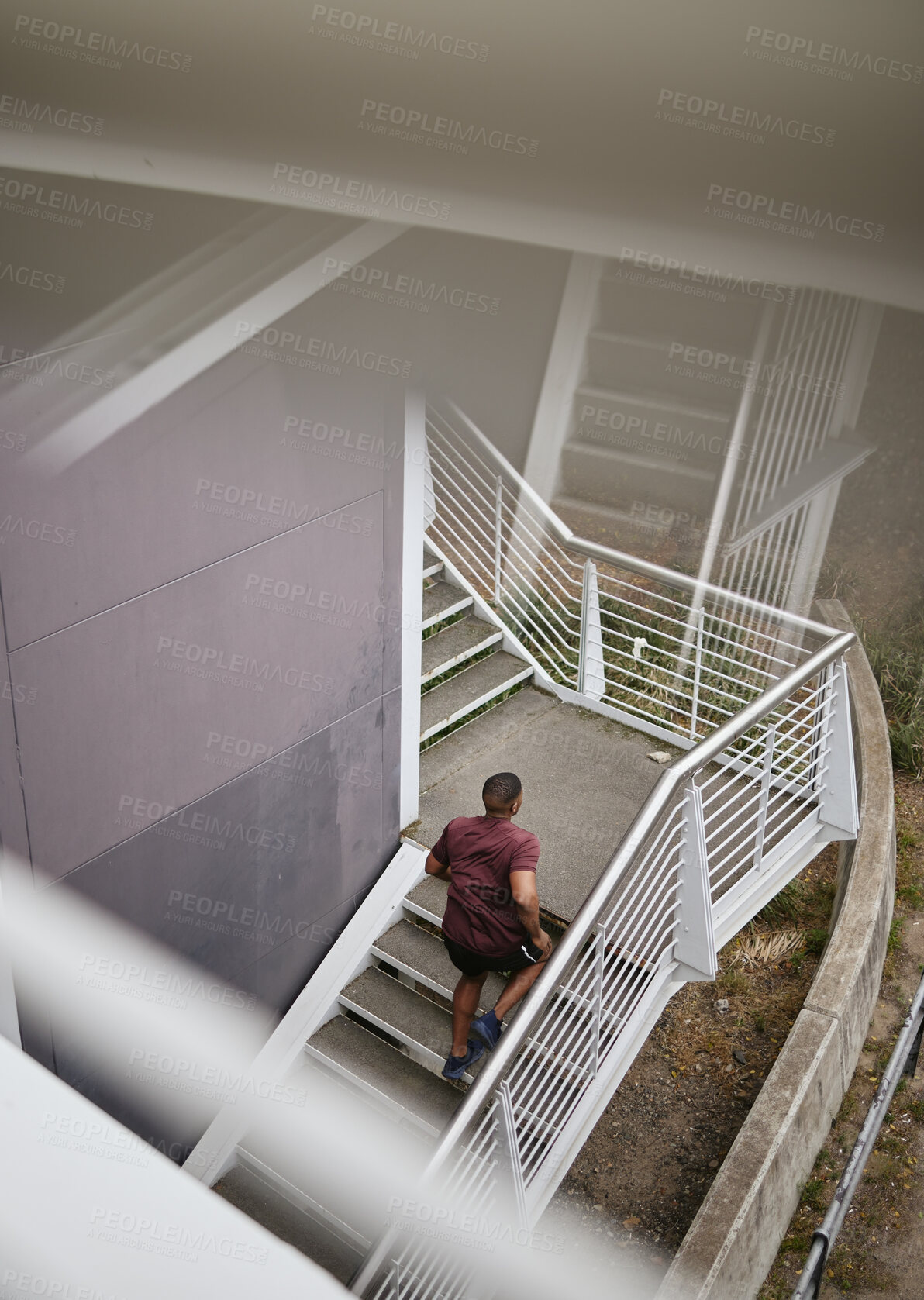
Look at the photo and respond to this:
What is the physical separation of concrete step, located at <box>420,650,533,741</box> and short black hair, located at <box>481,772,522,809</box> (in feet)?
7.34

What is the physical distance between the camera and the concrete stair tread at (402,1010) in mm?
5488

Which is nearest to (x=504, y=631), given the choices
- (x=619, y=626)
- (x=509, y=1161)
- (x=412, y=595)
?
(x=412, y=595)

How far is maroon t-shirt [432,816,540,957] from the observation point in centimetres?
446

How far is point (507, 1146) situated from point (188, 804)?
2.10m

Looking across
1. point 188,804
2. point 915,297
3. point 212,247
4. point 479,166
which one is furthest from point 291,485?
point 915,297

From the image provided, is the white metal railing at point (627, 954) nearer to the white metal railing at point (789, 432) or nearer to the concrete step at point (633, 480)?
the concrete step at point (633, 480)

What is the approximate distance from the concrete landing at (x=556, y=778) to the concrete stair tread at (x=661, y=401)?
359 cm

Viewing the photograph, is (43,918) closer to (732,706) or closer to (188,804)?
(188,804)

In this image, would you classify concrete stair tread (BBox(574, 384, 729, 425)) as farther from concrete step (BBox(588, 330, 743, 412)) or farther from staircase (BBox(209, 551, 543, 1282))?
staircase (BBox(209, 551, 543, 1282))

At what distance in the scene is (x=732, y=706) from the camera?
8.11m

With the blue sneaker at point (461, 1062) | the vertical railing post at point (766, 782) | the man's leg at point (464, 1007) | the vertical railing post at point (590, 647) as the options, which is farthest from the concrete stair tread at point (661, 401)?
the vertical railing post at point (590, 647)

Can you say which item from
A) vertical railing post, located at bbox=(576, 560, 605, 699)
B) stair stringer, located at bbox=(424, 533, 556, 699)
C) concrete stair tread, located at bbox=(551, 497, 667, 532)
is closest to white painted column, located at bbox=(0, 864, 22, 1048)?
stair stringer, located at bbox=(424, 533, 556, 699)

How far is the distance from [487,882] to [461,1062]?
1.23 m

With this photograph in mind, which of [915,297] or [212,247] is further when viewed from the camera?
[212,247]
